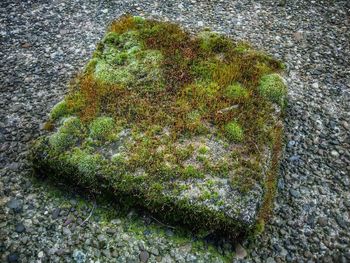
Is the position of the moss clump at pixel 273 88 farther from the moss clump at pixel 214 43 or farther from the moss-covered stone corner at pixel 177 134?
the moss clump at pixel 214 43

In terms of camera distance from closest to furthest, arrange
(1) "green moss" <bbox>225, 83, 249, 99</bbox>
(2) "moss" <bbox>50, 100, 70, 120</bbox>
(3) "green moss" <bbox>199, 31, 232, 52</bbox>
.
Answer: (2) "moss" <bbox>50, 100, 70, 120</bbox> < (1) "green moss" <bbox>225, 83, 249, 99</bbox> < (3) "green moss" <bbox>199, 31, 232, 52</bbox>

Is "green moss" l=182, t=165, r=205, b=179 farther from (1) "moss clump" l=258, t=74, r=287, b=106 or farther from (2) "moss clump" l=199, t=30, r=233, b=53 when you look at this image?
(2) "moss clump" l=199, t=30, r=233, b=53

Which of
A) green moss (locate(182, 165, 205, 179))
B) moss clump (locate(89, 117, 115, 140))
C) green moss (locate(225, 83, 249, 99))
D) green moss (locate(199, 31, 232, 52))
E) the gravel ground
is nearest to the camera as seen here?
the gravel ground

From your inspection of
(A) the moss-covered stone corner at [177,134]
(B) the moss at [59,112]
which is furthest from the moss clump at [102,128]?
(B) the moss at [59,112]

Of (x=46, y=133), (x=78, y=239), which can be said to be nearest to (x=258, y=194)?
(x=78, y=239)

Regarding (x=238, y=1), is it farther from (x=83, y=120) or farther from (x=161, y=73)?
(x=83, y=120)

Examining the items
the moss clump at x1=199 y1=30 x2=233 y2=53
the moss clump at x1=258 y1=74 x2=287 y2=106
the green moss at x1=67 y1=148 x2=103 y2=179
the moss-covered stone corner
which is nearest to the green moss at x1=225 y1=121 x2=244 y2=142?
the moss-covered stone corner

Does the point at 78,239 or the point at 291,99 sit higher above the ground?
the point at 291,99
